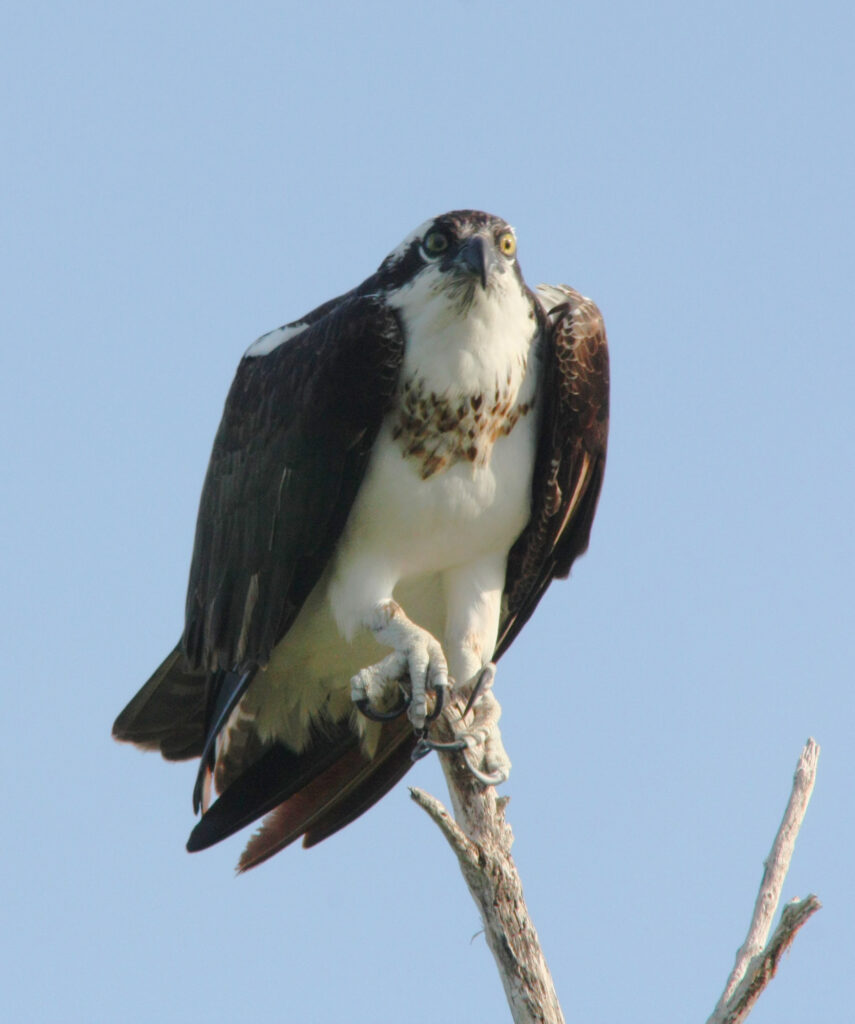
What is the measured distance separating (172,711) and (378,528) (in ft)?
4.89

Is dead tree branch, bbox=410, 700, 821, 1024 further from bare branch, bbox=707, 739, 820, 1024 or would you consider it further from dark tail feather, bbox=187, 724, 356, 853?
dark tail feather, bbox=187, 724, 356, 853

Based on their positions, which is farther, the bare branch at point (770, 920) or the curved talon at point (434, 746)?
the curved talon at point (434, 746)

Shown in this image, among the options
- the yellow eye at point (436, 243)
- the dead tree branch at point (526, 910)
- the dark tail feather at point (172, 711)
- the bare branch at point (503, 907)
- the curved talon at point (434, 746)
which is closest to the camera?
the dead tree branch at point (526, 910)

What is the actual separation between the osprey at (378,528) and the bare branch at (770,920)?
3.63 ft

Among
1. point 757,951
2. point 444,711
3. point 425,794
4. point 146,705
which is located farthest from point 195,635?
point 757,951

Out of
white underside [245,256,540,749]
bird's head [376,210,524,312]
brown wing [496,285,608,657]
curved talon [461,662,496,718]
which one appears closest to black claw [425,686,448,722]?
curved talon [461,662,496,718]

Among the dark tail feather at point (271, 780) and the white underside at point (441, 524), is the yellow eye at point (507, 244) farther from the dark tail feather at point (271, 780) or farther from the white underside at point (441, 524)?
the dark tail feather at point (271, 780)

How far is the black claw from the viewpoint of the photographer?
216 inches

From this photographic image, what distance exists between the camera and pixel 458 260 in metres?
5.82

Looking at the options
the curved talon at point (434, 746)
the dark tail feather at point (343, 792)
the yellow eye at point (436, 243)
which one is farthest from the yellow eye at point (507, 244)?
the dark tail feather at point (343, 792)

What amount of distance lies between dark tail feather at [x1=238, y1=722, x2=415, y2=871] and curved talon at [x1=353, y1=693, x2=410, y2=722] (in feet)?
2.50

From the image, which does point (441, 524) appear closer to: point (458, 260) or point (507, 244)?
point (458, 260)

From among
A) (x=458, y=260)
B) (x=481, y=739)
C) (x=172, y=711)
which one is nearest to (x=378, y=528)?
(x=481, y=739)

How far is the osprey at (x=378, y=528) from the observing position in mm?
5820
